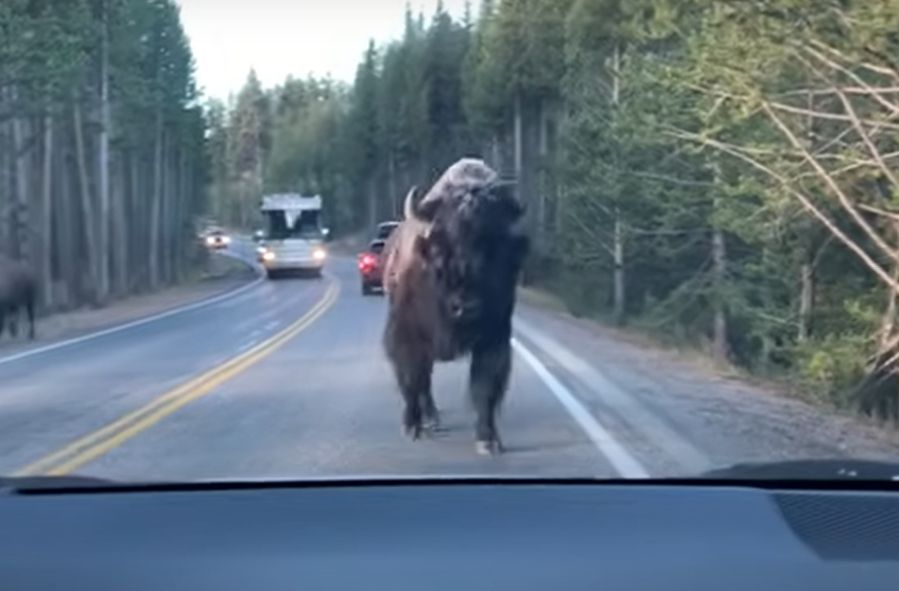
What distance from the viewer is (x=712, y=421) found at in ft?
52.6

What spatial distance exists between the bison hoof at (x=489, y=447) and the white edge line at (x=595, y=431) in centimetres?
71

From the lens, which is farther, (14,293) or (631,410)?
(14,293)

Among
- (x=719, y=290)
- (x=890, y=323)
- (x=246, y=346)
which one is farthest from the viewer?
(x=719, y=290)

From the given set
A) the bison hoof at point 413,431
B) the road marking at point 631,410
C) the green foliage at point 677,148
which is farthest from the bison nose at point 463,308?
the green foliage at point 677,148

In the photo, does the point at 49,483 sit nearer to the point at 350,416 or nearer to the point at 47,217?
the point at 350,416

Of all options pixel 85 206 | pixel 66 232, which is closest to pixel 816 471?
pixel 85 206

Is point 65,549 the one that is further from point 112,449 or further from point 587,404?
point 587,404

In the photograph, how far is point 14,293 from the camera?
34625 millimetres

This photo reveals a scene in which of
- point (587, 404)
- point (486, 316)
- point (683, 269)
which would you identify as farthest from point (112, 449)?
point (683, 269)

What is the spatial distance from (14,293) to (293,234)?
32.0 m

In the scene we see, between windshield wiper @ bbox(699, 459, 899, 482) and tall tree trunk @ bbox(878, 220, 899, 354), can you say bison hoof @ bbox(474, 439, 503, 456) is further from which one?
tall tree trunk @ bbox(878, 220, 899, 354)

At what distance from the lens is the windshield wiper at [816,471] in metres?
3.57

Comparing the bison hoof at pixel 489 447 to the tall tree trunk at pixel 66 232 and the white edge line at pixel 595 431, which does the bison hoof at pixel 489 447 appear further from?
the tall tree trunk at pixel 66 232

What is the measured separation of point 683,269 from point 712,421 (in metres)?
28.9
